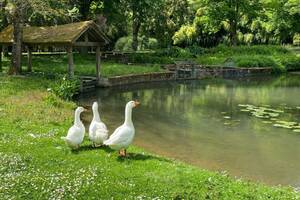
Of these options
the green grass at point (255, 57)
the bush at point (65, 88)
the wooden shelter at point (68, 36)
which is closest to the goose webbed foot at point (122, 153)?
the bush at point (65, 88)

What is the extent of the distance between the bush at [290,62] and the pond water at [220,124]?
1480cm

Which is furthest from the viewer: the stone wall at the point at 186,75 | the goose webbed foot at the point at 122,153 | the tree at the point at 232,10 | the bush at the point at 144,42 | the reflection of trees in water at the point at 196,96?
the bush at the point at 144,42

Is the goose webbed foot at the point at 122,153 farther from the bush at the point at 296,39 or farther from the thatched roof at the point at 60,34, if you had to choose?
the bush at the point at 296,39

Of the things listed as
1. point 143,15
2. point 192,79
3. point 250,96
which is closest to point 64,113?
A: point 250,96

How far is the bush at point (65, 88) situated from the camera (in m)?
25.3

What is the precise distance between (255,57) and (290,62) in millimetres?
5008

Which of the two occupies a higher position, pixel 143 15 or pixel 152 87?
pixel 143 15

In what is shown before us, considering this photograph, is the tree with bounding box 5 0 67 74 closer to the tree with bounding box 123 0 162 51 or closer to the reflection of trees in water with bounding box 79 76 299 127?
the reflection of trees in water with bounding box 79 76 299 127

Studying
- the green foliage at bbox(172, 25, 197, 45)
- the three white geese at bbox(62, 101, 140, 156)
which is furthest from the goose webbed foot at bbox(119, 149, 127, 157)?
the green foliage at bbox(172, 25, 197, 45)

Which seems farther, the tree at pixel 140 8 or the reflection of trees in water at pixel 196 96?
the tree at pixel 140 8

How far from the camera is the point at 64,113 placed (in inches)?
768

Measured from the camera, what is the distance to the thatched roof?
29870 millimetres

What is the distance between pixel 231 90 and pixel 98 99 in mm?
11167

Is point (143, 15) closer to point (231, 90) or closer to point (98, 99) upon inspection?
point (231, 90)
